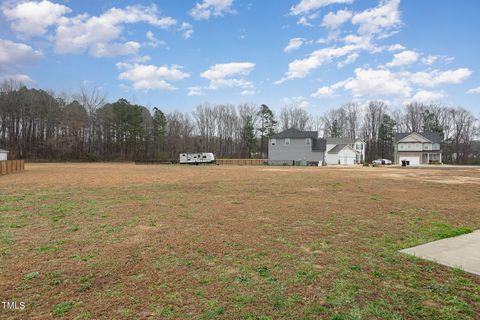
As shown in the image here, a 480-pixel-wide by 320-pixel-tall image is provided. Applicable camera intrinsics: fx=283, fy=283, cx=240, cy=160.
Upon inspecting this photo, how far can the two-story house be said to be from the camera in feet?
188

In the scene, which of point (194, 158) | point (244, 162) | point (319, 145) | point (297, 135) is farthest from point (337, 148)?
point (194, 158)

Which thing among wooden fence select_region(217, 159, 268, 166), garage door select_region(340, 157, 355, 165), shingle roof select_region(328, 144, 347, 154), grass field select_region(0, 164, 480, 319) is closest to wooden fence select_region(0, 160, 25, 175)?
grass field select_region(0, 164, 480, 319)

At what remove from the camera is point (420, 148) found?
57469 mm

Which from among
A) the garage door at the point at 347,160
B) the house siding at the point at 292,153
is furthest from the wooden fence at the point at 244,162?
the garage door at the point at 347,160

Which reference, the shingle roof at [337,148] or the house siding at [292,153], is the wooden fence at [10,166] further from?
the shingle roof at [337,148]

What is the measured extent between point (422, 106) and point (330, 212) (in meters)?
82.5

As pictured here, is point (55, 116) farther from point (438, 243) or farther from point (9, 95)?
point (438, 243)

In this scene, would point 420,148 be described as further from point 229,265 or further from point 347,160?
point 229,265

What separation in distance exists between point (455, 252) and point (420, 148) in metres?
61.9

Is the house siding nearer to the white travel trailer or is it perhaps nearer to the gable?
the white travel trailer

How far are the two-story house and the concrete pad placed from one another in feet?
191

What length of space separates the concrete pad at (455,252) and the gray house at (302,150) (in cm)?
4669

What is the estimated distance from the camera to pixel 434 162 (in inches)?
2298

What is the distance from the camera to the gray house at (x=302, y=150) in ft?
172
